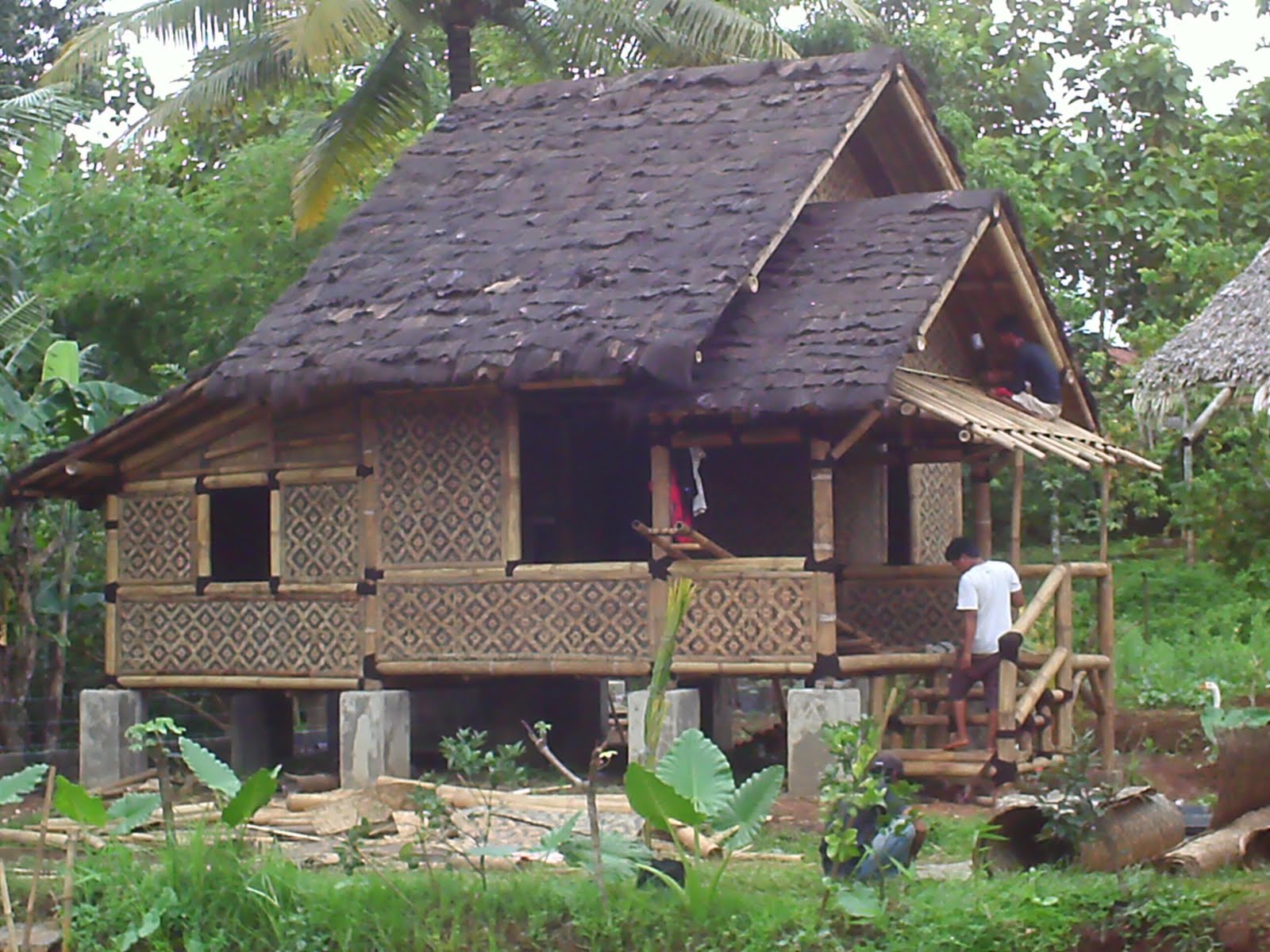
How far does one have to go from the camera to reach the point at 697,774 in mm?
8477

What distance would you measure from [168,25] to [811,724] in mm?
9409

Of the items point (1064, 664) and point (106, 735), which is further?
point (106, 735)

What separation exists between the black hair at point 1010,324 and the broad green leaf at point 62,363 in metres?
6.60

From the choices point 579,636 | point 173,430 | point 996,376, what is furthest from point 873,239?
point 173,430

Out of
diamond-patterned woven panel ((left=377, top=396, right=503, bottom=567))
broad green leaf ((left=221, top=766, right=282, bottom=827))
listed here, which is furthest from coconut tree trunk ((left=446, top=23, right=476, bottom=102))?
broad green leaf ((left=221, top=766, right=282, bottom=827))

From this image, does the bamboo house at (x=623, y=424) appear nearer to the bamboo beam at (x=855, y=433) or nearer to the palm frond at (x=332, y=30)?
the bamboo beam at (x=855, y=433)

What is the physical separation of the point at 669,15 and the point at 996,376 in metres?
5.55

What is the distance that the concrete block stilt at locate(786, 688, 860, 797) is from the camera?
11.7 metres

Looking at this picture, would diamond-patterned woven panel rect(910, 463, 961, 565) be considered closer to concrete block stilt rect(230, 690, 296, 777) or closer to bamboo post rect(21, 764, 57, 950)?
concrete block stilt rect(230, 690, 296, 777)

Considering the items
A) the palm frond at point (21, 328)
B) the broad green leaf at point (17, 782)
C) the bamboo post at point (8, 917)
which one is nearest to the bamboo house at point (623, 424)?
the palm frond at point (21, 328)

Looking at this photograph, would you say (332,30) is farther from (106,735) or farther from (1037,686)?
(1037,686)

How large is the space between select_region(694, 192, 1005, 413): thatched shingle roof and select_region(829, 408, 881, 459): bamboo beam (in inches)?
14.0

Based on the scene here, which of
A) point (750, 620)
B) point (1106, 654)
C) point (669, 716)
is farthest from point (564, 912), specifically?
point (1106, 654)

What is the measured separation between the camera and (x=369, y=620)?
43.4 ft
